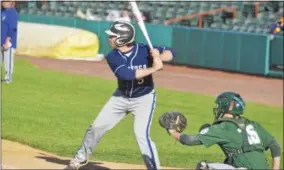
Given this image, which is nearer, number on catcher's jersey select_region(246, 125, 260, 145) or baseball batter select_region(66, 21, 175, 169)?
number on catcher's jersey select_region(246, 125, 260, 145)

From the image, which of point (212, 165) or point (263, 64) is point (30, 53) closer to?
point (263, 64)

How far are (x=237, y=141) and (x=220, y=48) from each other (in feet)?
66.9

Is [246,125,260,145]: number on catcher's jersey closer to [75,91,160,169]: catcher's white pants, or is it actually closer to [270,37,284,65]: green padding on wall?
[75,91,160,169]: catcher's white pants

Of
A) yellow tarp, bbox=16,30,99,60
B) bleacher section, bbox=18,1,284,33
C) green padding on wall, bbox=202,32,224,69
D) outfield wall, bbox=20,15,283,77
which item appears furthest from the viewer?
bleacher section, bbox=18,1,284,33

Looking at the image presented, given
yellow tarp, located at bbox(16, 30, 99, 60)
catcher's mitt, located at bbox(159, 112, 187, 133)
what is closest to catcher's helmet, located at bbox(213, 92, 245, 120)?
catcher's mitt, located at bbox(159, 112, 187, 133)

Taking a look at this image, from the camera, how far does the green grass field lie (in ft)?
35.0

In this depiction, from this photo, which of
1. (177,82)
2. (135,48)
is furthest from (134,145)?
(177,82)

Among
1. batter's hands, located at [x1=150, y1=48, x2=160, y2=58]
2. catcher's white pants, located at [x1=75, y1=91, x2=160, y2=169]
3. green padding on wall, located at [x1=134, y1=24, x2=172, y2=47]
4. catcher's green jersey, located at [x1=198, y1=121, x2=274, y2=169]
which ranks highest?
batter's hands, located at [x1=150, y1=48, x2=160, y2=58]

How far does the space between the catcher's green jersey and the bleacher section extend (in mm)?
22082

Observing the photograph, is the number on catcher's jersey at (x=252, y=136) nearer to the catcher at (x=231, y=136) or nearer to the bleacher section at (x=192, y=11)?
the catcher at (x=231, y=136)

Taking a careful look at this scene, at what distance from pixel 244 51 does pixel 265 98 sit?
220 inches

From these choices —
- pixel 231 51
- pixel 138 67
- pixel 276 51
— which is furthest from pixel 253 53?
pixel 138 67

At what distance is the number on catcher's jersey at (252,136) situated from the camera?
5.59 meters

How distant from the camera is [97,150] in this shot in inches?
420
